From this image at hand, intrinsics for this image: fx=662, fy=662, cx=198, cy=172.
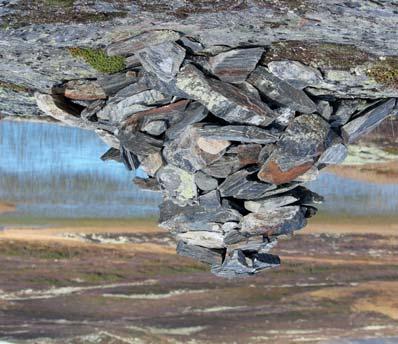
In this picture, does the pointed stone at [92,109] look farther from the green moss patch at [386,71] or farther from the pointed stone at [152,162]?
the green moss patch at [386,71]

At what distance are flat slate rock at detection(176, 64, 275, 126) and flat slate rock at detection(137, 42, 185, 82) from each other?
87mm

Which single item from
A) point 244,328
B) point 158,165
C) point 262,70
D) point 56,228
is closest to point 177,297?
point 244,328

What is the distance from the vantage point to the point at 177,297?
37.4ft

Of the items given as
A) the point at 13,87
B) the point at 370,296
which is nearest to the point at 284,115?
the point at 13,87

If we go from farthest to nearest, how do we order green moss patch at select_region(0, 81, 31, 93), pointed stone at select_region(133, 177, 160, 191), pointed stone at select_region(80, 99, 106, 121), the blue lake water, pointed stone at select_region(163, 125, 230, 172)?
the blue lake water → green moss patch at select_region(0, 81, 31, 93) → pointed stone at select_region(133, 177, 160, 191) → pointed stone at select_region(80, 99, 106, 121) → pointed stone at select_region(163, 125, 230, 172)

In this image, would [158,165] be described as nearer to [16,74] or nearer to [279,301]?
[16,74]

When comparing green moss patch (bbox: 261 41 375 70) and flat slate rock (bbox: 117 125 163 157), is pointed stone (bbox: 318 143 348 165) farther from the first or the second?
flat slate rock (bbox: 117 125 163 157)

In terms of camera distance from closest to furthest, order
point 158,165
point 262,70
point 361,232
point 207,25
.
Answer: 1. point 207,25
2. point 262,70
3. point 158,165
4. point 361,232

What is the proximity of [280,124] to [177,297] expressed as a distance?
7662mm

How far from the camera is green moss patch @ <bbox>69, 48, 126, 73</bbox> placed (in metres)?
4.04

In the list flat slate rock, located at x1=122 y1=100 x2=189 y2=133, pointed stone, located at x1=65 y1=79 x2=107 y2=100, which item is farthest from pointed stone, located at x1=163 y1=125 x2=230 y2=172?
pointed stone, located at x1=65 y1=79 x2=107 y2=100

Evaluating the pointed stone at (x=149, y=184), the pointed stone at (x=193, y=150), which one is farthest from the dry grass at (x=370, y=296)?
the pointed stone at (x=193, y=150)

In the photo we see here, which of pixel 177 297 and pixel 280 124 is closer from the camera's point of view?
pixel 280 124

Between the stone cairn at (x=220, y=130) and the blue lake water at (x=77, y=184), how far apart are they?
508 centimetres
